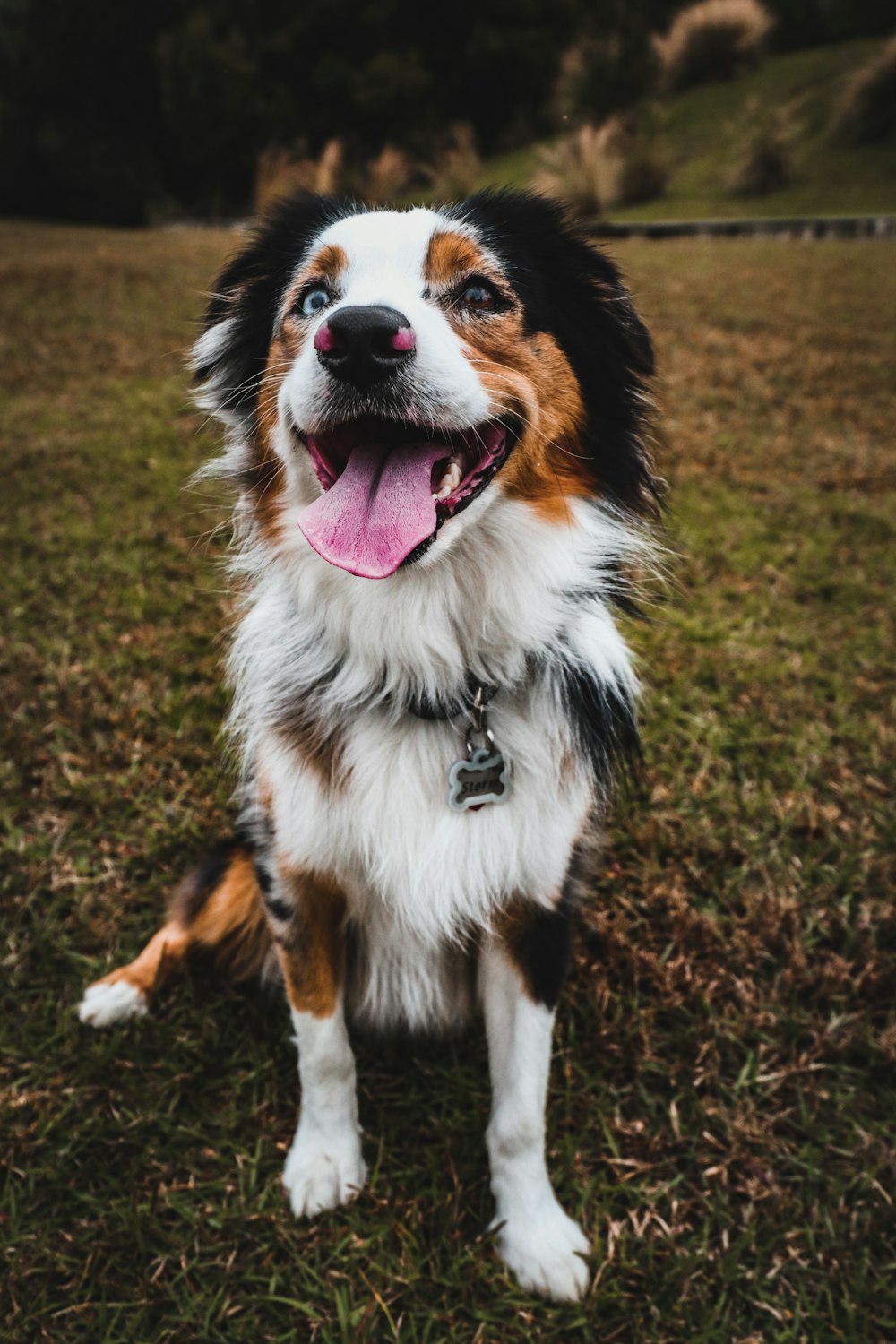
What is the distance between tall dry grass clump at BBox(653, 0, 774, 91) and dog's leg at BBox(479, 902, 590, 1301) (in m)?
20.0

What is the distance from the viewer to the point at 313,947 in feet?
5.41

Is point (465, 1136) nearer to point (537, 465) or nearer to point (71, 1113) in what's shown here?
point (71, 1113)

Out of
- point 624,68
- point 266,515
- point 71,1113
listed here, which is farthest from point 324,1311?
point 624,68

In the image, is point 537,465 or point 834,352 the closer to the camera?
point 537,465

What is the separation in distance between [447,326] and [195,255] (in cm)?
1059

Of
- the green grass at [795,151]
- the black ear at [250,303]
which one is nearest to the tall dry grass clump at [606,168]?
the green grass at [795,151]

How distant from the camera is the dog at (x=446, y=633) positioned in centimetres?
150

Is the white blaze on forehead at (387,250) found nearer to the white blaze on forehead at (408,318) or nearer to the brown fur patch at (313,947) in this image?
the white blaze on forehead at (408,318)

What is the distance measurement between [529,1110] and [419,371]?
1.34m

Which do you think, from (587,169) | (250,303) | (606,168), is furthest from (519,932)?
(606,168)

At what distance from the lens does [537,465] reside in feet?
5.23

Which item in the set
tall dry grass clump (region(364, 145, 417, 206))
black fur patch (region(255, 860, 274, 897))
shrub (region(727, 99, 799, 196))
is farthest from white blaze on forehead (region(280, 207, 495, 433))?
shrub (region(727, 99, 799, 196))

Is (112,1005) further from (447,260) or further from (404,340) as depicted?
(447,260)

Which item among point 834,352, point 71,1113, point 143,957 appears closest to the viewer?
point 71,1113
